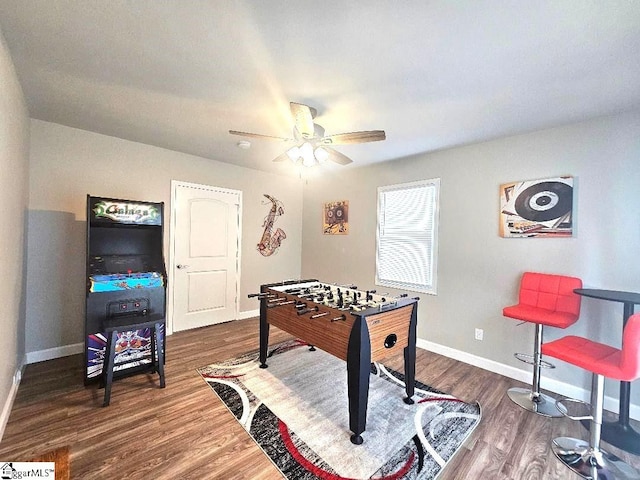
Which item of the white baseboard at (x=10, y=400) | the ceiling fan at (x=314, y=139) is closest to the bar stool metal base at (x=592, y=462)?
the ceiling fan at (x=314, y=139)

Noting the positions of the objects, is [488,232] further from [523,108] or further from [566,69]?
[566,69]

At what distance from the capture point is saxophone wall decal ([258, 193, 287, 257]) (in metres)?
4.75

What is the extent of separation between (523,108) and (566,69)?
0.53 metres

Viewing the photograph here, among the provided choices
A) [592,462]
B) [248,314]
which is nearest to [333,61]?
[592,462]

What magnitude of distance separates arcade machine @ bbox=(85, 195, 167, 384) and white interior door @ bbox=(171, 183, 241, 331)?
39.5 inches

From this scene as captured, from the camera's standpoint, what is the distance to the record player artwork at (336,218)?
4.47 meters

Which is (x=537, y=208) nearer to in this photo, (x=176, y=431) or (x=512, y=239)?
(x=512, y=239)

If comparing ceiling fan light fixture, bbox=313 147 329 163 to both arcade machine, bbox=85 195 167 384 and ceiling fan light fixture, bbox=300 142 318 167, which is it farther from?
arcade machine, bbox=85 195 167 384

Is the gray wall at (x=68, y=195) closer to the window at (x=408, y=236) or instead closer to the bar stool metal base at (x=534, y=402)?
the window at (x=408, y=236)

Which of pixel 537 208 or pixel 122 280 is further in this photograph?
pixel 537 208

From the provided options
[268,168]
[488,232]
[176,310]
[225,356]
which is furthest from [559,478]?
[268,168]

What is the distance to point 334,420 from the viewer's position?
2064mm

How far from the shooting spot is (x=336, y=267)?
462 centimetres

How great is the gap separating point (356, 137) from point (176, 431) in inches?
99.7
